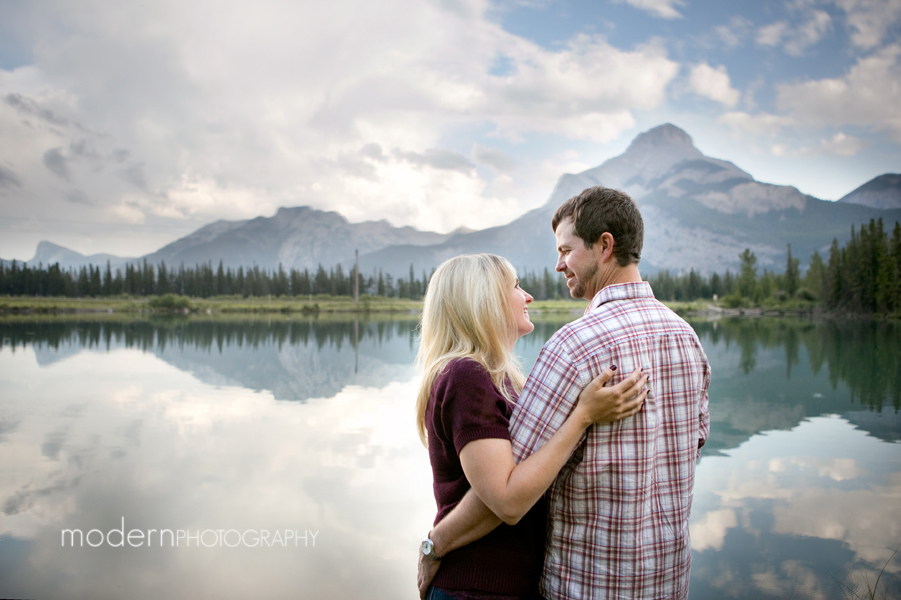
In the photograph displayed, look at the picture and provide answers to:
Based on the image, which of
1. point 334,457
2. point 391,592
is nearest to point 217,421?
point 334,457

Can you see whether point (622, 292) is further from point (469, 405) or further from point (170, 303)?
point (170, 303)

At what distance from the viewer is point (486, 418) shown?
142 centimetres

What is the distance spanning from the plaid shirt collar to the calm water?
11.4ft

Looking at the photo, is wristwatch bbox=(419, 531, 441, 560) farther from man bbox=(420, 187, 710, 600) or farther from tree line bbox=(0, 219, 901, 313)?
tree line bbox=(0, 219, 901, 313)

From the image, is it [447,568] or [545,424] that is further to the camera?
[447,568]

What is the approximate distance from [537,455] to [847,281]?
225 ft

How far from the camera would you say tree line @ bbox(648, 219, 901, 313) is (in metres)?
48.5

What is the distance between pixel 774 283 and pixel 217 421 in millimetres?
93382

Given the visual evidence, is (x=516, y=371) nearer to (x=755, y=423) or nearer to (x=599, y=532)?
(x=599, y=532)

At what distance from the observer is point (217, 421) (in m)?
9.16

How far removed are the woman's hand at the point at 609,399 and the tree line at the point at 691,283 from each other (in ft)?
191

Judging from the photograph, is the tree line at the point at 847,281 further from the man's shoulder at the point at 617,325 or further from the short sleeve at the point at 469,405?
the short sleeve at the point at 469,405

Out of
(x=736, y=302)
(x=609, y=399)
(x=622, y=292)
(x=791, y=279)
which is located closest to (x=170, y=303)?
(x=622, y=292)

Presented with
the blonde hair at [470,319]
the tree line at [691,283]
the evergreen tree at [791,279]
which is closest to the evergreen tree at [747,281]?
the tree line at [691,283]
